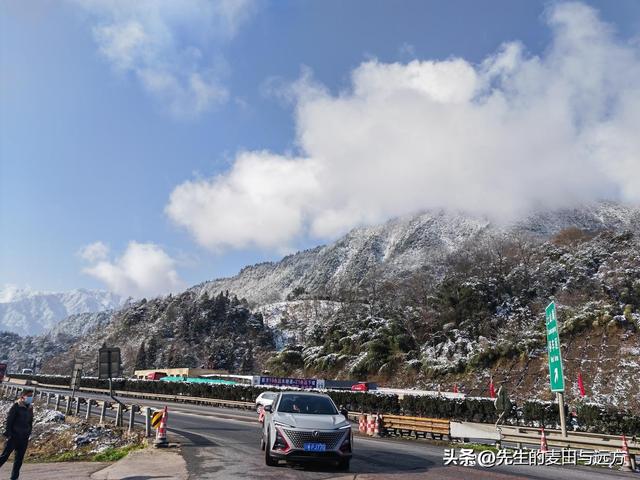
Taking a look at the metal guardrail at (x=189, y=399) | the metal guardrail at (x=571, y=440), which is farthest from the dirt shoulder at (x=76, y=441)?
the metal guardrail at (x=189, y=399)

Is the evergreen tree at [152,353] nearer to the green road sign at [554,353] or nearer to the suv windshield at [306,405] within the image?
the green road sign at [554,353]

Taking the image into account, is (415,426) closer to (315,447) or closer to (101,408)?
(315,447)

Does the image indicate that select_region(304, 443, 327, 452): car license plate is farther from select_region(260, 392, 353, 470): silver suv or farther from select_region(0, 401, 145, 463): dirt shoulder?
select_region(0, 401, 145, 463): dirt shoulder

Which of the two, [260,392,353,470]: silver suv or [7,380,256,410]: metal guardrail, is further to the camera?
[7,380,256,410]: metal guardrail

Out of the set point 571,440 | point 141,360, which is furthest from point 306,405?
point 141,360

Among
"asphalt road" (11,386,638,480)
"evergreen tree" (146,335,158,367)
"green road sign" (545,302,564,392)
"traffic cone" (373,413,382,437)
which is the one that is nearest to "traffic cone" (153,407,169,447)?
"asphalt road" (11,386,638,480)

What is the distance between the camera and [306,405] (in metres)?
11.7

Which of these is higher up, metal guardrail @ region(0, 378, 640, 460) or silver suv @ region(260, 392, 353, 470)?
silver suv @ region(260, 392, 353, 470)

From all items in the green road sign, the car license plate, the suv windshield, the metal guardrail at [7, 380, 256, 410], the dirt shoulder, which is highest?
the green road sign

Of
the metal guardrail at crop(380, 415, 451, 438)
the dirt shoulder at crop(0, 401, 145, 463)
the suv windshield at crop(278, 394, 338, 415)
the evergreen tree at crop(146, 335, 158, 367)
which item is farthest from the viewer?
the evergreen tree at crop(146, 335, 158, 367)

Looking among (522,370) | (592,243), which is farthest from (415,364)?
(592,243)

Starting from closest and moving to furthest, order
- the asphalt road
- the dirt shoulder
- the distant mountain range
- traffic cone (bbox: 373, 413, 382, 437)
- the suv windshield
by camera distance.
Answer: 1. the asphalt road
2. the suv windshield
3. the dirt shoulder
4. traffic cone (bbox: 373, 413, 382, 437)
5. the distant mountain range

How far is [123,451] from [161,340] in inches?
4821

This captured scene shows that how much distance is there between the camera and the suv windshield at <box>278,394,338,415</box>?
11.5 m
